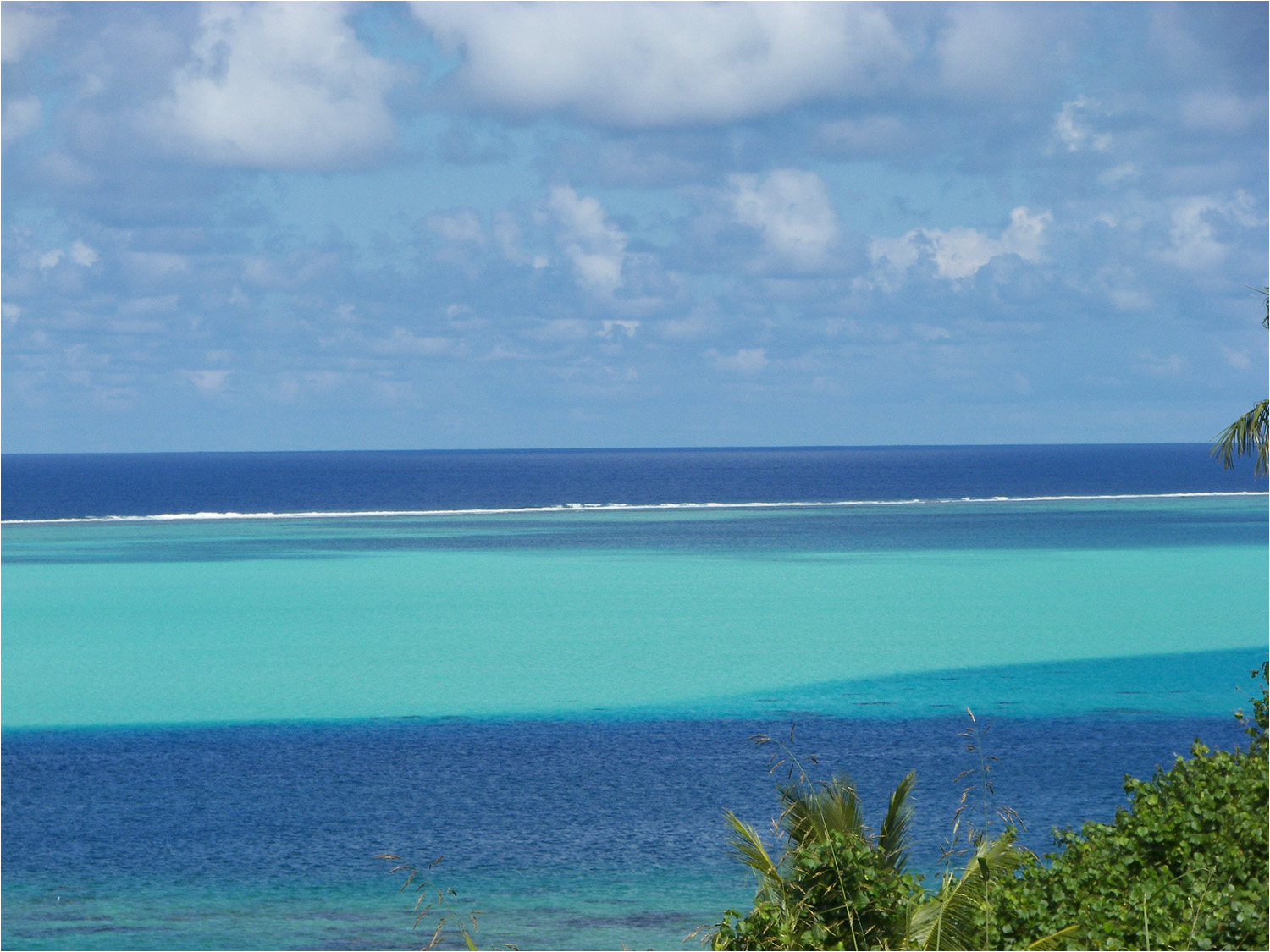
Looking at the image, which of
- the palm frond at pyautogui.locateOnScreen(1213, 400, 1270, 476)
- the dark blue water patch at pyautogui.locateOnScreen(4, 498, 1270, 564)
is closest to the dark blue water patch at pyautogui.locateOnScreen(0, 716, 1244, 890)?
the palm frond at pyautogui.locateOnScreen(1213, 400, 1270, 476)

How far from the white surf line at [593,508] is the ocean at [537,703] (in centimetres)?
1495

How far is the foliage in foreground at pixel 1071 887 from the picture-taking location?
19.4 feet

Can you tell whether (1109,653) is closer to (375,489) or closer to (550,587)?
(550,587)

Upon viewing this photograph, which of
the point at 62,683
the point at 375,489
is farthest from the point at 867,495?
the point at 62,683

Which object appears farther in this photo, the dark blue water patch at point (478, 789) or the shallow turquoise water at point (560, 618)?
the shallow turquoise water at point (560, 618)

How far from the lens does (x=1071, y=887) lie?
6.41m

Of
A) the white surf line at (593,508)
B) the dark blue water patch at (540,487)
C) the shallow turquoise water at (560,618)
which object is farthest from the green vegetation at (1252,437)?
the dark blue water patch at (540,487)

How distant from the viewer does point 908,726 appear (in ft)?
71.8

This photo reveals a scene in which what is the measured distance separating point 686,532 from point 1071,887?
2159 inches

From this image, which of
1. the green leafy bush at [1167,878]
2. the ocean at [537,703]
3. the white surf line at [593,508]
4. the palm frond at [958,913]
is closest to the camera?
the green leafy bush at [1167,878]

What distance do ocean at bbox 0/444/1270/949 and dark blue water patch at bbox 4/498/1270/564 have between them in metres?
0.53

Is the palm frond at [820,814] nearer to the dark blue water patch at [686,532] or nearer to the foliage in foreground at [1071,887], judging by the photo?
the foliage in foreground at [1071,887]

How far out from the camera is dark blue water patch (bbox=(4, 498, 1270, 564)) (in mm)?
53375

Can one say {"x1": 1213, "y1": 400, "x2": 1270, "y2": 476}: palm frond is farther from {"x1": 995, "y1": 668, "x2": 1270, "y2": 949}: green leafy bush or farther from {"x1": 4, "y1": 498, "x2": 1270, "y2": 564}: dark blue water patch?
{"x1": 4, "y1": 498, "x2": 1270, "y2": 564}: dark blue water patch
